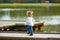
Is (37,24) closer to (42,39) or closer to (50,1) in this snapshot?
(42,39)

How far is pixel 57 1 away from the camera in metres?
79.8

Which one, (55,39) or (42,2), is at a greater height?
(55,39)

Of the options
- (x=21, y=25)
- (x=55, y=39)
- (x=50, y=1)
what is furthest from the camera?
(x=50, y=1)

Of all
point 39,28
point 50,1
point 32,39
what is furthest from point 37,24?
point 50,1

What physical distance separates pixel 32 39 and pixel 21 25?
18.3 feet

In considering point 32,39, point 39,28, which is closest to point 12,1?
point 39,28

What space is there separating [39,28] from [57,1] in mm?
66525

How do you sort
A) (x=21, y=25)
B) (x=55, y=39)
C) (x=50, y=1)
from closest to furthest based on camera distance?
1. (x=55, y=39)
2. (x=21, y=25)
3. (x=50, y=1)

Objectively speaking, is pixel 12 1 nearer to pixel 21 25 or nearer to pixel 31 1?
pixel 31 1

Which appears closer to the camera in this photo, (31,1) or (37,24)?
(37,24)

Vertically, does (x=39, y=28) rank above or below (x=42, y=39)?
below

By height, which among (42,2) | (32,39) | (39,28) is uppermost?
(32,39)

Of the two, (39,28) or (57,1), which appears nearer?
(39,28)

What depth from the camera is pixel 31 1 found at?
80.1 metres
